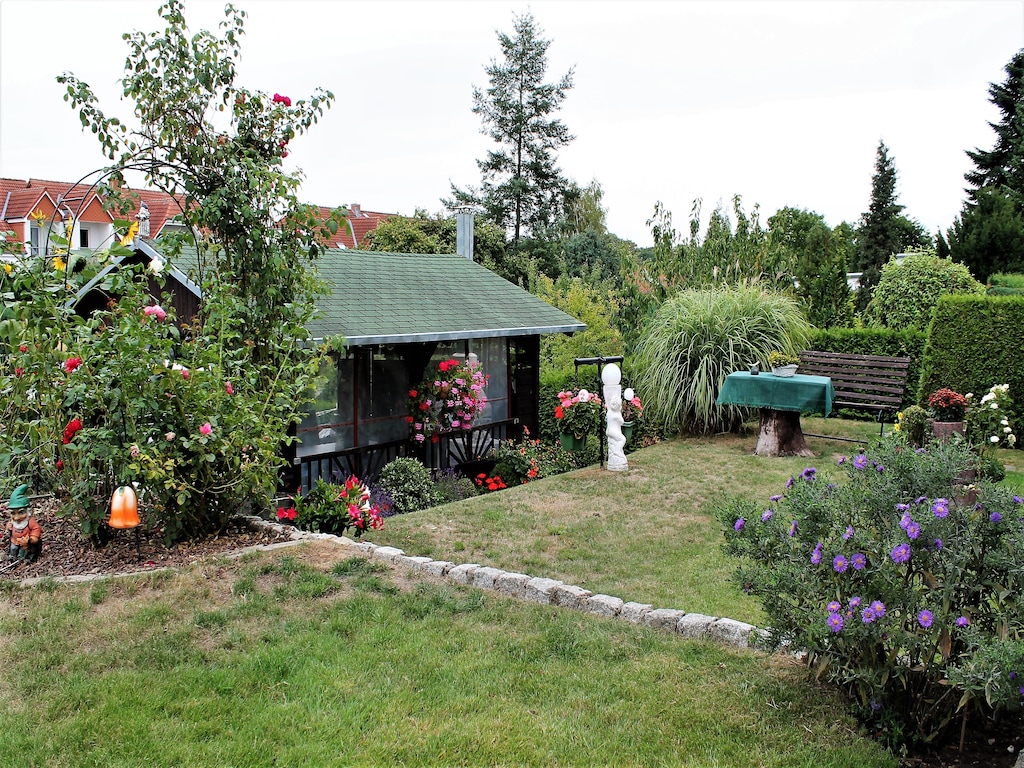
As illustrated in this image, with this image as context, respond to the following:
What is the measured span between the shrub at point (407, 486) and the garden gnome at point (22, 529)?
356cm

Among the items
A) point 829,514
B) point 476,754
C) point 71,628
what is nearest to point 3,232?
point 71,628

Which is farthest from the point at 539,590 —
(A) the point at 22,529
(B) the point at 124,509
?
(A) the point at 22,529

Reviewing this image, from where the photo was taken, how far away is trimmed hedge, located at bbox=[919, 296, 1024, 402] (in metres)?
9.79

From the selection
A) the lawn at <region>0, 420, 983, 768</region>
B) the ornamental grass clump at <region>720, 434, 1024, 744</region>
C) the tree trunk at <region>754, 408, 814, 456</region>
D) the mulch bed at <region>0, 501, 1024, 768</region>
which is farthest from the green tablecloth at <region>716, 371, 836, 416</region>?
the ornamental grass clump at <region>720, 434, 1024, 744</region>

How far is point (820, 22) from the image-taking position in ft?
30.6

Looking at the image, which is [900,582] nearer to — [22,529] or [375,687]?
[375,687]

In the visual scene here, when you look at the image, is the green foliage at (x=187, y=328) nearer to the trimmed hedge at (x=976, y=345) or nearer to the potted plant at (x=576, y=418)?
the potted plant at (x=576, y=418)

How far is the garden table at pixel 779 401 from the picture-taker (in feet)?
30.7

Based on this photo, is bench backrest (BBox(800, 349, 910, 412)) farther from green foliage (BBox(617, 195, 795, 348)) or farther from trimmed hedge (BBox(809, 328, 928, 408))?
green foliage (BBox(617, 195, 795, 348))

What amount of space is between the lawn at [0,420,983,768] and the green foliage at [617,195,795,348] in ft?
28.3

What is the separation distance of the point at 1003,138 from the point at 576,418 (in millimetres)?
26966

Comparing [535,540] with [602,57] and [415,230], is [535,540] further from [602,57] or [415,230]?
[415,230]

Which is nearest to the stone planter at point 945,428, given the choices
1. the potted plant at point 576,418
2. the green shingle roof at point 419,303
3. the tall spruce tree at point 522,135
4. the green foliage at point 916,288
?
the potted plant at point 576,418

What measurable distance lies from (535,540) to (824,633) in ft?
11.4
